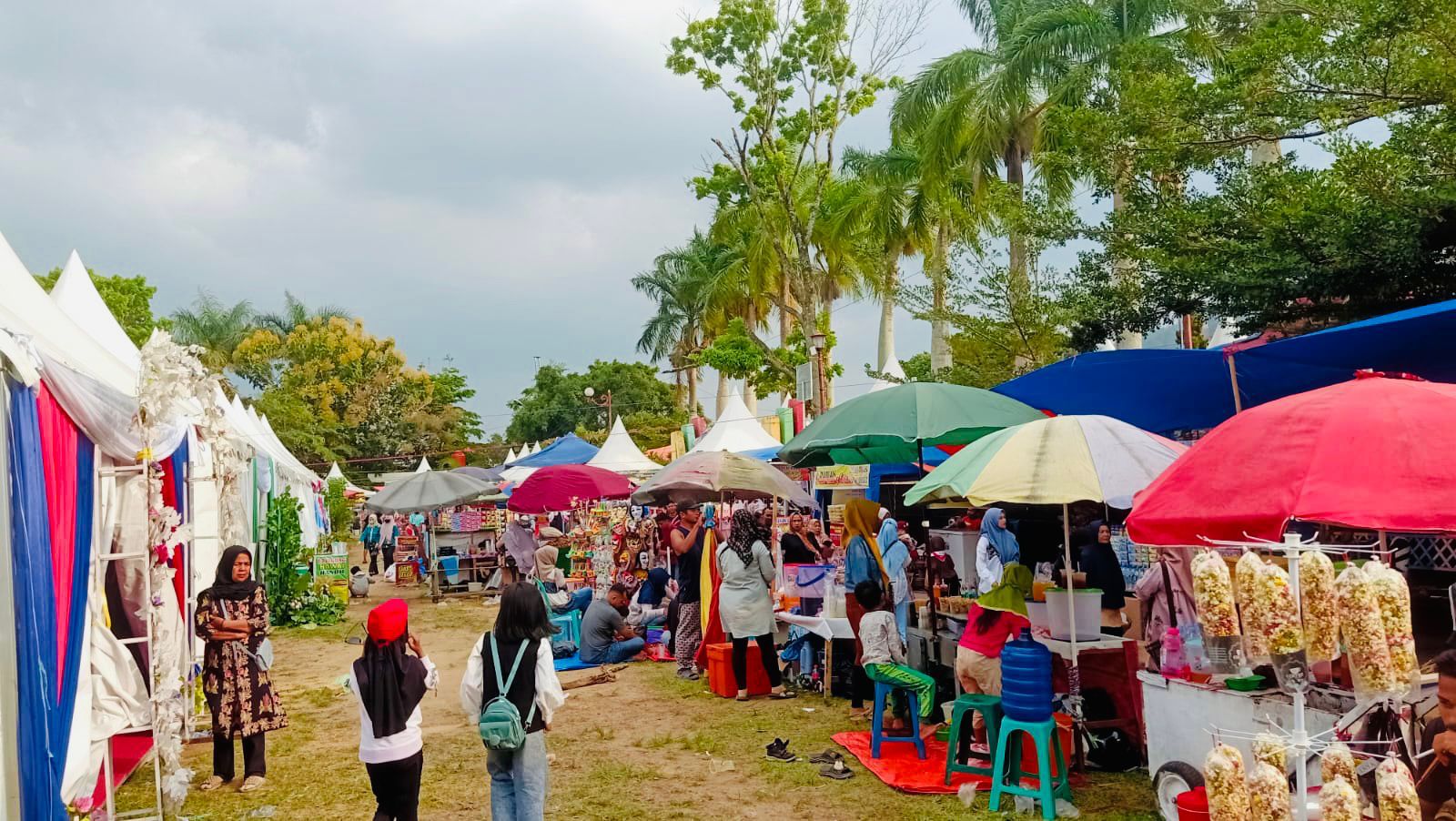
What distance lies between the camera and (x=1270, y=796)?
3246 mm

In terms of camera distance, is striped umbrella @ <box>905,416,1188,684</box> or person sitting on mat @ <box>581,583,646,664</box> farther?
person sitting on mat @ <box>581,583,646,664</box>

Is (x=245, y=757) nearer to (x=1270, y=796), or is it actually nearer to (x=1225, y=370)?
(x=1270, y=796)

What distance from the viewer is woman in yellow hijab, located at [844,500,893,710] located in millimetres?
8734

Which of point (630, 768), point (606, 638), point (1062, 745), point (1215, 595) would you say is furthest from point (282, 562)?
point (1215, 595)

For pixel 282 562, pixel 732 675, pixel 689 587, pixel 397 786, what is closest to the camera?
pixel 397 786

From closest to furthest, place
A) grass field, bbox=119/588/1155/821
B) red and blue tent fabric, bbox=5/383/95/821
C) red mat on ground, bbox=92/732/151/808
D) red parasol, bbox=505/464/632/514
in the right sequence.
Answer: red and blue tent fabric, bbox=5/383/95/821 → grass field, bbox=119/588/1155/821 → red mat on ground, bbox=92/732/151/808 → red parasol, bbox=505/464/632/514

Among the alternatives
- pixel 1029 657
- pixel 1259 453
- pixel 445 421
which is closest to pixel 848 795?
pixel 1029 657

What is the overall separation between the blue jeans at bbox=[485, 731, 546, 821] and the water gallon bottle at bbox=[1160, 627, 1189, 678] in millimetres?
3434

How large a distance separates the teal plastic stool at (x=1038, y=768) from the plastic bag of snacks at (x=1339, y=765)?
270cm

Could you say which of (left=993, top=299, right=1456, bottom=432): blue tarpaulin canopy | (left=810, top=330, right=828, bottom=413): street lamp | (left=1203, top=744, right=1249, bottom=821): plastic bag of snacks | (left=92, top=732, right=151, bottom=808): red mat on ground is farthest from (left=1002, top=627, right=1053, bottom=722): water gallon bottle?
(left=810, top=330, right=828, bottom=413): street lamp

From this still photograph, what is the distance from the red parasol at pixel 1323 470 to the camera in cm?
336

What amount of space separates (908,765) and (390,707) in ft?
12.1

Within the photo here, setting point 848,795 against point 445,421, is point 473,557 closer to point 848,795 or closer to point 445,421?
point 848,795

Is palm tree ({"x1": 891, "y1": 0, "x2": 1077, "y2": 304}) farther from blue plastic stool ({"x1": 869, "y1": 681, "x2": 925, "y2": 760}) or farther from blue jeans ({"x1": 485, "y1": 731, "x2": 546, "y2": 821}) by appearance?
blue jeans ({"x1": 485, "y1": 731, "x2": 546, "y2": 821})
